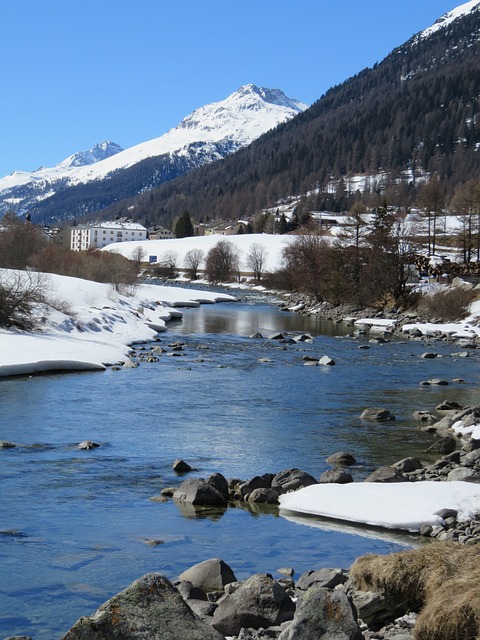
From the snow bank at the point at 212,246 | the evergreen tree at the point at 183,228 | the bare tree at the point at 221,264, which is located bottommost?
the bare tree at the point at 221,264

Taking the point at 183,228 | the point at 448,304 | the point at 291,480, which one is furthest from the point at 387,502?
the point at 183,228

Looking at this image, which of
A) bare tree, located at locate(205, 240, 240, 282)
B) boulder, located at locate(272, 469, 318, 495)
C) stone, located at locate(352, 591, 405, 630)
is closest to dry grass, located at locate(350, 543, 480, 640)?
stone, located at locate(352, 591, 405, 630)

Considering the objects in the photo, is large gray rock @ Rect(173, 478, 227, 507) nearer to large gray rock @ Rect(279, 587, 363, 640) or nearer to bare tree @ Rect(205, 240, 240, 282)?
large gray rock @ Rect(279, 587, 363, 640)

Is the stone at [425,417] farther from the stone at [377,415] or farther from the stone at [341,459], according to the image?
the stone at [341,459]

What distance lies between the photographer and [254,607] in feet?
27.2

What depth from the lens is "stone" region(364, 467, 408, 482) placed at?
14.3 metres

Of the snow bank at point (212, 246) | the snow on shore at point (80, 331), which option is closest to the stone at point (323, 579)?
the snow on shore at point (80, 331)

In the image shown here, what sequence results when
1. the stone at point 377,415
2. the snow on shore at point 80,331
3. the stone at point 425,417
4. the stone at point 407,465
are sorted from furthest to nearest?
the snow on shore at point 80,331 < the stone at point 425,417 < the stone at point 377,415 < the stone at point 407,465

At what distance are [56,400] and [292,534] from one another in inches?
470

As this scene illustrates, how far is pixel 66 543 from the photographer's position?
11.2 metres

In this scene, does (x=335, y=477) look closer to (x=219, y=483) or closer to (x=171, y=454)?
(x=219, y=483)

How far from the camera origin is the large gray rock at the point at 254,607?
318 inches

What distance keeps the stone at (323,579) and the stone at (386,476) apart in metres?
4.71

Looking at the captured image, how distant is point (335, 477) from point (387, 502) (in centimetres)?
165
